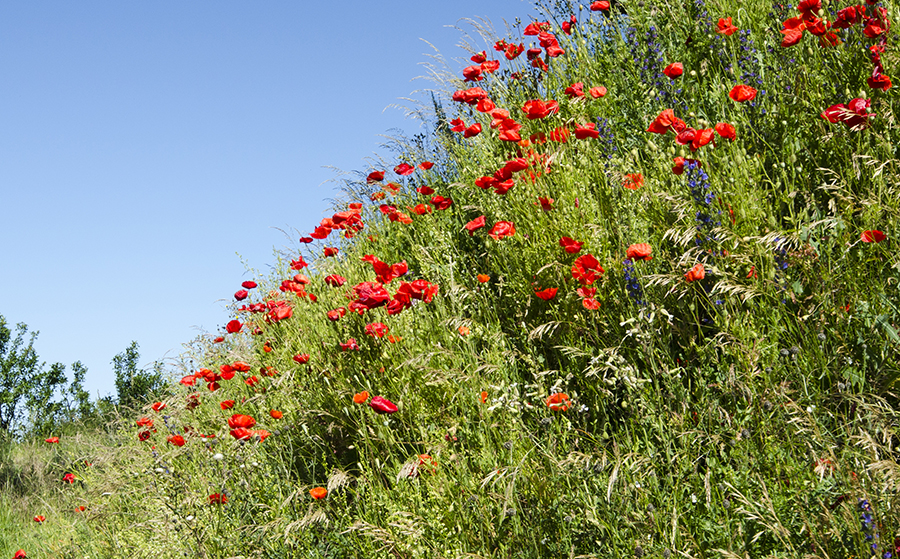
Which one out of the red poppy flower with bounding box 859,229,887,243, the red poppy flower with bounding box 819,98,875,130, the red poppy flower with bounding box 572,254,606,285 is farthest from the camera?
the red poppy flower with bounding box 572,254,606,285

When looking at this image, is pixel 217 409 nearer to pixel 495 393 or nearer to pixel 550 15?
pixel 495 393

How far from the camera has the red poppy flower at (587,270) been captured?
2562 millimetres

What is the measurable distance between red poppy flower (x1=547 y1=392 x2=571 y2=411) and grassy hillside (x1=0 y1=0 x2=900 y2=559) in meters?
0.02

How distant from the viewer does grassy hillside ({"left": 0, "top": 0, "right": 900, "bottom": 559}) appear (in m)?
1.99

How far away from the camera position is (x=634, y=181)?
9.40 feet

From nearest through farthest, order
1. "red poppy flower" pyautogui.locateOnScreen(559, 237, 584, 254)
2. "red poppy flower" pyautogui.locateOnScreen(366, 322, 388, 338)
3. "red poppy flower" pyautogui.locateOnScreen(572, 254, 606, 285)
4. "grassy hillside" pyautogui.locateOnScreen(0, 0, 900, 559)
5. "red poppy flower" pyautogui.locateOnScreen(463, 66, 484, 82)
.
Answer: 1. "grassy hillside" pyautogui.locateOnScreen(0, 0, 900, 559)
2. "red poppy flower" pyautogui.locateOnScreen(572, 254, 606, 285)
3. "red poppy flower" pyautogui.locateOnScreen(559, 237, 584, 254)
4. "red poppy flower" pyautogui.locateOnScreen(366, 322, 388, 338)
5. "red poppy flower" pyautogui.locateOnScreen(463, 66, 484, 82)

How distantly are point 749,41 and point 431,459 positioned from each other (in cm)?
272

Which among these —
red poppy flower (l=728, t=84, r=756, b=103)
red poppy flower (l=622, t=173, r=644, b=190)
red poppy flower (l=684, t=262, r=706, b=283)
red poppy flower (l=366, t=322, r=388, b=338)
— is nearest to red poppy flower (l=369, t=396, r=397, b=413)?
red poppy flower (l=366, t=322, r=388, b=338)

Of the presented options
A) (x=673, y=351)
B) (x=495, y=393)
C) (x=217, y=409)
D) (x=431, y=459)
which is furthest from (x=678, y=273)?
(x=217, y=409)

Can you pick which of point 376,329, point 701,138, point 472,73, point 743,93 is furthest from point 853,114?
point 472,73

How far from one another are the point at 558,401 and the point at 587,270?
57 cm

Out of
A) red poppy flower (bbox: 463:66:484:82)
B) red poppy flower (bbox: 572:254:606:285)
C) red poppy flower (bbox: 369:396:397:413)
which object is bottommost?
red poppy flower (bbox: 369:396:397:413)

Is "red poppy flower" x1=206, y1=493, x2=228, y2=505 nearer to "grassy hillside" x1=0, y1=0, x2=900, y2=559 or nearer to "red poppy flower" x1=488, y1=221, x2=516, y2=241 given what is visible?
"grassy hillside" x1=0, y1=0, x2=900, y2=559

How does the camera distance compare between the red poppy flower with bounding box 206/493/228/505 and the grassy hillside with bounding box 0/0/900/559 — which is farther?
the red poppy flower with bounding box 206/493/228/505
